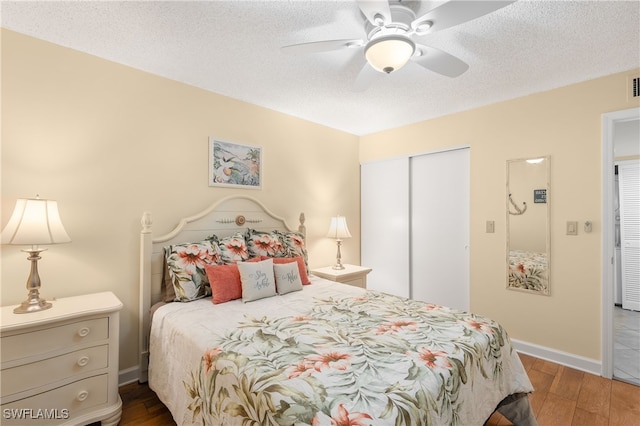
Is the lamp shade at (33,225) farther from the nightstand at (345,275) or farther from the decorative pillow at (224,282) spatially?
the nightstand at (345,275)

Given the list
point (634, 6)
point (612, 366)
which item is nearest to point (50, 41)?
point (634, 6)

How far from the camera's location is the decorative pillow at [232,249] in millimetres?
2490

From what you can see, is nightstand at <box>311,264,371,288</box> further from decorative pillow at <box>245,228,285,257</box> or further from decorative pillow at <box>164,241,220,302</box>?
decorative pillow at <box>164,241,220,302</box>

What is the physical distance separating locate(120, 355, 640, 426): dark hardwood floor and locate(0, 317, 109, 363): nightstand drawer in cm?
60

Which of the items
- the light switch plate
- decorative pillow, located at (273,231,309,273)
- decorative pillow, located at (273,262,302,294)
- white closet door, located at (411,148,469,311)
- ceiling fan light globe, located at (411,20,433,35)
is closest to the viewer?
ceiling fan light globe, located at (411,20,433,35)

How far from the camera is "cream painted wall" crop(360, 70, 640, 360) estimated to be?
8.23 ft

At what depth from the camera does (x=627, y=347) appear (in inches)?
116

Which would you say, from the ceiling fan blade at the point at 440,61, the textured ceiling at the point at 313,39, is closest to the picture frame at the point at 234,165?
the textured ceiling at the point at 313,39

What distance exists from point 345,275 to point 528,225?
1.83 metres

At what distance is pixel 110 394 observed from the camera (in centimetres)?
183

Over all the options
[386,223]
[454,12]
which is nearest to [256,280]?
[454,12]

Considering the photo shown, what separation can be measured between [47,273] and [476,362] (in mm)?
2664

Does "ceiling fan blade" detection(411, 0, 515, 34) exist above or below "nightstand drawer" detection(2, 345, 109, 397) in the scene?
above

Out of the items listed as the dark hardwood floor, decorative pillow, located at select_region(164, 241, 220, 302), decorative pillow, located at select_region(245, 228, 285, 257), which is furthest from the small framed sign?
decorative pillow, located at select_region(164, 241, 220, 302)
